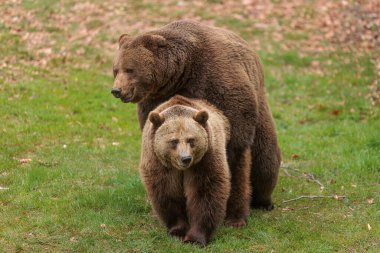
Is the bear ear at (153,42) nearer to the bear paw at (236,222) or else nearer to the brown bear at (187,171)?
the brown bear at (187,171)

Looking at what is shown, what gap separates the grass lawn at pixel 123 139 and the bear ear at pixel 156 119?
134 centimetres

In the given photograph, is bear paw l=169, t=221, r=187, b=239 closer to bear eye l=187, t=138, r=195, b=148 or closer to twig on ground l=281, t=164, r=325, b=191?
bear eye l=187, t=138, r=195, b=148

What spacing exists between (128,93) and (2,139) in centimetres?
388

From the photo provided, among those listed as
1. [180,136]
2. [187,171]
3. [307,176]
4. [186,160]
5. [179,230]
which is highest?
[180,136]

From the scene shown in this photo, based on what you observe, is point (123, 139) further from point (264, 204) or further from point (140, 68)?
point (140, 68)

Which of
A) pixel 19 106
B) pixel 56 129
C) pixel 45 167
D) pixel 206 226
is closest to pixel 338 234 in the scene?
pixel 206 226

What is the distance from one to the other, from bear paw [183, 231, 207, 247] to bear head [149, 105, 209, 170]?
82 centimetres

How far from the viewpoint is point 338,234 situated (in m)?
7.73

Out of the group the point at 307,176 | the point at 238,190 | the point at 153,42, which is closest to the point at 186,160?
the point at 238,190

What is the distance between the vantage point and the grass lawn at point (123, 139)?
7574mm

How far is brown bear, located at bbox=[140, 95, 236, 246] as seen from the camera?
689cm

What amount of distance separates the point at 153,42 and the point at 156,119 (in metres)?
1.27

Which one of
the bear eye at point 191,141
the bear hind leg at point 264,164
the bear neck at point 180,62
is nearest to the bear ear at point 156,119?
the bear eye at point 191,141

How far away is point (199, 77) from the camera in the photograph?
786cm
